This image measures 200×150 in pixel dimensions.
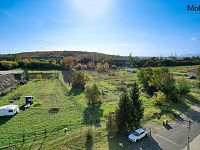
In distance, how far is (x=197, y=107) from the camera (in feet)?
141

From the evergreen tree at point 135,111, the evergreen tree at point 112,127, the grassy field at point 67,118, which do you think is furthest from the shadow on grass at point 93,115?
the evergreen tree at point 135,111

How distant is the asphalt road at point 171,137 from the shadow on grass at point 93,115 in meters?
8.26

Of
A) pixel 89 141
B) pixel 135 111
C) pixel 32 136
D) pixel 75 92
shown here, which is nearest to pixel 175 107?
pixel 135 111

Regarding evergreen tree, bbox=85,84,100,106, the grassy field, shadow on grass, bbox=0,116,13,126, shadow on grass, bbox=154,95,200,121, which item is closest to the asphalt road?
the grassy field

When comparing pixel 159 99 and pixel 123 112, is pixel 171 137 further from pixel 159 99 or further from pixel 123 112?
pixel 159 99

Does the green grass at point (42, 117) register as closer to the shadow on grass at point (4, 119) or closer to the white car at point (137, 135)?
the shadow on grass at point (4, 119)

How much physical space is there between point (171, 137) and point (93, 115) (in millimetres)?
13990

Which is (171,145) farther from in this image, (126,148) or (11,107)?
(11,107)

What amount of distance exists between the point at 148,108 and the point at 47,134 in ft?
71.7

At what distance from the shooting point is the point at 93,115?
117 ft

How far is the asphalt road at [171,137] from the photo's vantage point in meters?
26.0

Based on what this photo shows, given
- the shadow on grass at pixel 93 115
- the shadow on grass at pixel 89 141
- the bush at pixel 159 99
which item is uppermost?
the bush at pixel 159 99

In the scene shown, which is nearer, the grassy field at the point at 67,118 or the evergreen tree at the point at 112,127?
the grassy field at the point at 67,118

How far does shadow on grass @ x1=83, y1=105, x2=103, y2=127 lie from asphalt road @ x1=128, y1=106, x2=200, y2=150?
826 centimetres
